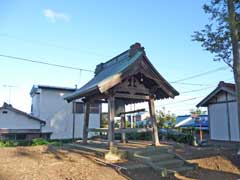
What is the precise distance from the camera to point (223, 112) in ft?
60.7

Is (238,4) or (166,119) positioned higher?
(238,4)

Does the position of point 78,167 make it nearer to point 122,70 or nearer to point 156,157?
point 156,157

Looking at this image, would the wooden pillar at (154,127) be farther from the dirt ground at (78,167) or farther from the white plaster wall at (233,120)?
the white plaster wall at (233,120)

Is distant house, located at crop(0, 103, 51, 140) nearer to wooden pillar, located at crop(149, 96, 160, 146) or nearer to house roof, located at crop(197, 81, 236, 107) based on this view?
house roof, located at crop(197, 81, 236, 107)

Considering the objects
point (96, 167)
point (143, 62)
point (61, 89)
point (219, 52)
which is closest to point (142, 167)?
point (96, 167)

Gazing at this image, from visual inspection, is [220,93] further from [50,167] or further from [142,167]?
[50,167]

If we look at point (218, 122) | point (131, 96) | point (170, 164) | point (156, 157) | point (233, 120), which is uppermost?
point (131, 96)

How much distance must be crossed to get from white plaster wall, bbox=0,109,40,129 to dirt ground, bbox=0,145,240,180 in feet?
43.1

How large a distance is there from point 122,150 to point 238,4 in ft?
25.5

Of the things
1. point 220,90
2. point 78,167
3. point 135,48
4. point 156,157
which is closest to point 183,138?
point 220,90

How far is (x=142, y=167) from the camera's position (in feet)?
25.9

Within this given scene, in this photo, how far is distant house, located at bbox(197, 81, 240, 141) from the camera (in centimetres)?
1750

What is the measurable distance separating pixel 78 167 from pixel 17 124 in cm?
1695

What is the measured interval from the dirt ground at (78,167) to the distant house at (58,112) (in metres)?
14.3
